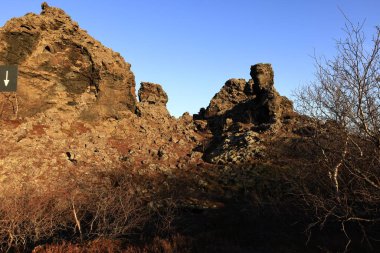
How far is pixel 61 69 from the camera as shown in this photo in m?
33.2

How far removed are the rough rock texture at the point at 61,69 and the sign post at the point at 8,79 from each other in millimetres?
27274

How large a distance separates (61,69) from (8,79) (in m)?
29.4

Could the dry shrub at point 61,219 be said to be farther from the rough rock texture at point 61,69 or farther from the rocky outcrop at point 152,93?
the rocky outcrop at point 152,93

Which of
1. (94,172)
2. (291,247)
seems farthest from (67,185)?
(291,247)

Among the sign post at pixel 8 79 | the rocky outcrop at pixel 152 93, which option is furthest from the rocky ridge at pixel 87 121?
the sign post at pixel 8 79

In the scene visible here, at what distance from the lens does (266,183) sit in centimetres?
2538

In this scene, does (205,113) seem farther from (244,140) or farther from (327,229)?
(327,229)

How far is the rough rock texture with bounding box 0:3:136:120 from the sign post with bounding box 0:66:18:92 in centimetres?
2727

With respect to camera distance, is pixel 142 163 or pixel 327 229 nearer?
pixel 327 229

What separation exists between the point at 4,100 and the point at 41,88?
325 cm

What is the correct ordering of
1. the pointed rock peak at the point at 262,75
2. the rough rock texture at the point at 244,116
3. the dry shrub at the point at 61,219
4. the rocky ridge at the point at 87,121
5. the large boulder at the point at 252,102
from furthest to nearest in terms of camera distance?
the pointed rock peak at the point at 262,75 < the large boulder at the point at 252,102 < the rough rock texture at the point at 244,116 < the rocky ridge at the point at 87,121 < the dry shrub at the point at 61,219

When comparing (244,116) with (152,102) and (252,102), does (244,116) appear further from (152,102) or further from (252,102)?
(152,102)

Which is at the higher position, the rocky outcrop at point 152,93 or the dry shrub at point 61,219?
the rocky outcrop at point 152,93

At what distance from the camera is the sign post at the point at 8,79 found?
221 inches
